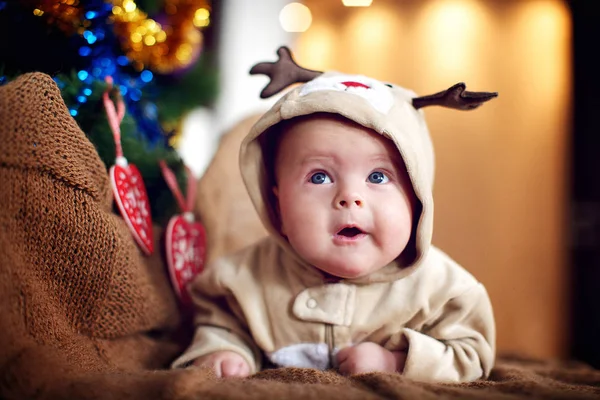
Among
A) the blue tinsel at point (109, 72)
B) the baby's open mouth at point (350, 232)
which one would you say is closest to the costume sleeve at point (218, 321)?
the baby's open mouth at point (350, 232)

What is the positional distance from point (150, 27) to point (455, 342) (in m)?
0.85

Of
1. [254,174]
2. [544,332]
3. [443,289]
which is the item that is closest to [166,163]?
[254,174]

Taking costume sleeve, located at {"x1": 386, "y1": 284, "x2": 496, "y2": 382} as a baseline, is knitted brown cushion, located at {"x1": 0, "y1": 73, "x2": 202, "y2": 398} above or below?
above

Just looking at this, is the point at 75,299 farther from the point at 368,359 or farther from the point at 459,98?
the point at 459,98

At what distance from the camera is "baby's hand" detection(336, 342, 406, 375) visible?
0.78m

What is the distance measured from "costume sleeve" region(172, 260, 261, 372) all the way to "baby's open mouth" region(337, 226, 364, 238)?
0.22m

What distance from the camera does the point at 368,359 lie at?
0.79m

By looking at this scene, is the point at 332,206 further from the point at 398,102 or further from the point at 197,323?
the point at 197,323

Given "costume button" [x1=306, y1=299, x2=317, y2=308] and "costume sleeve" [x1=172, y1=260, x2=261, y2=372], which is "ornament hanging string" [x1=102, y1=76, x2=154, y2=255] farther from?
"costume button" [x1=306, y1=299, x2=317, y2=308]

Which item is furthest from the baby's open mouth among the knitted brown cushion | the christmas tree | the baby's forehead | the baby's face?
the christmas tree

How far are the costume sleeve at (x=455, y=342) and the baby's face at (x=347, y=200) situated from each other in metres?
0.13

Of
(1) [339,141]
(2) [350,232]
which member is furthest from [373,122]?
(2) [350,232]

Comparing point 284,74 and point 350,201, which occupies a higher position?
point 284,74

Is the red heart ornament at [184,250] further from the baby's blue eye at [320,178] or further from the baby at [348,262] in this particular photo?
the baby's blue eye at [320,178]
